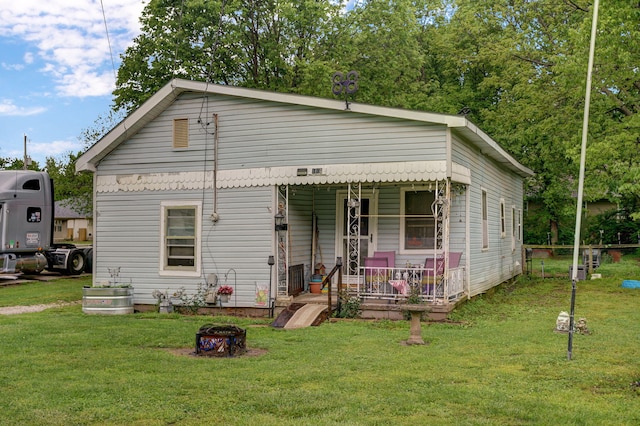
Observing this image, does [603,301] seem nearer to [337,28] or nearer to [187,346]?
A: [187,346]

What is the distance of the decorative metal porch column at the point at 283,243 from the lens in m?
13.0

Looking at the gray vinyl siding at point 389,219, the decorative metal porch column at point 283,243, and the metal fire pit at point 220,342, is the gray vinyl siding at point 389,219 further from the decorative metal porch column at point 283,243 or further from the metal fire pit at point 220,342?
the metal fire pit at point 220,342

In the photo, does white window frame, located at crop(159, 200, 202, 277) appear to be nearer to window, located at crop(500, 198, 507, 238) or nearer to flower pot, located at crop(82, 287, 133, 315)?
flower pot, located at crop(82, 287, 133, 315)

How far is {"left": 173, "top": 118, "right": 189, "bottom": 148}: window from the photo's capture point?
1384cm

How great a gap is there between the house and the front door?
27mm

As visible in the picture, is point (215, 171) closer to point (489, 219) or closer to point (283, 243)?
point (283, 243)

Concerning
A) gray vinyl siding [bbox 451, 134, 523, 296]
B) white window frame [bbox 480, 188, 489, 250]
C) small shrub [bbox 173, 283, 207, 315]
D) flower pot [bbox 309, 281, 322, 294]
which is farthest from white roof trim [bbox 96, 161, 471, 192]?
flower pot [bbox 309, 281, 322, 294]

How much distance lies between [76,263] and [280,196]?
45.8 feet

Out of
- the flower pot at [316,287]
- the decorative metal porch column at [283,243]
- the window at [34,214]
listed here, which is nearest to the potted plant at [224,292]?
the decorative metal porch column at [283,243]

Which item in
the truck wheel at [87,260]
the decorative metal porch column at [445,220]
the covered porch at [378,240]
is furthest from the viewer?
the truck wheel at [87,260]

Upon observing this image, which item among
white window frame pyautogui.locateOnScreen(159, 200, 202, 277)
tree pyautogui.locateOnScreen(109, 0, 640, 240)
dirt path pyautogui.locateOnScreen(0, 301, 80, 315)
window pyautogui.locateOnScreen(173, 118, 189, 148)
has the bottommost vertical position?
dirt path pyautogui.locateOnScreen(0, 301, 80, 315)

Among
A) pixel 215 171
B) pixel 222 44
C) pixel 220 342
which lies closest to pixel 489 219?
pixel 215 171

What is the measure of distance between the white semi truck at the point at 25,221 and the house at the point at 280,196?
762 cm

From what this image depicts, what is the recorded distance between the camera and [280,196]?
Answer: 13211 millimetres
